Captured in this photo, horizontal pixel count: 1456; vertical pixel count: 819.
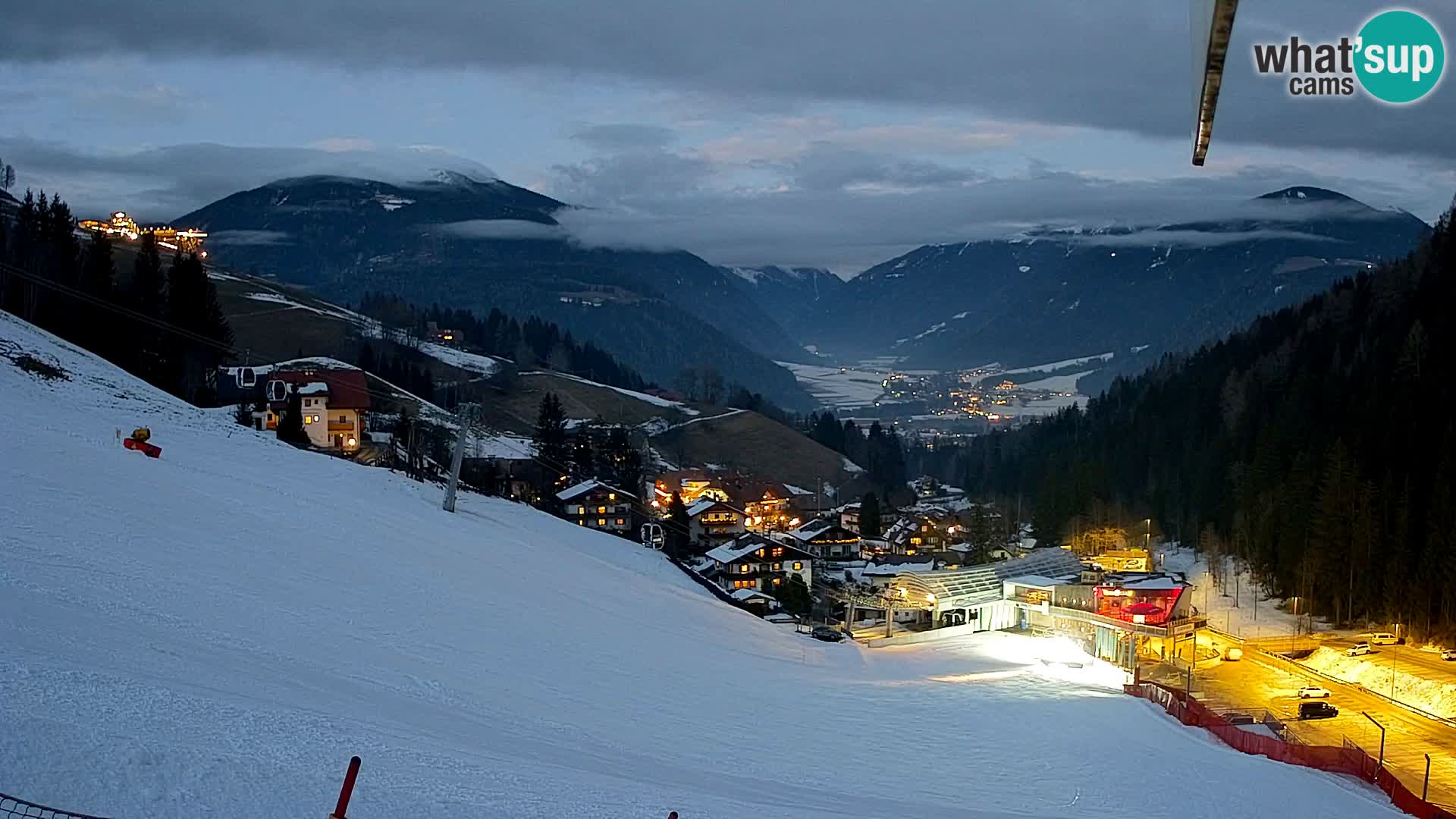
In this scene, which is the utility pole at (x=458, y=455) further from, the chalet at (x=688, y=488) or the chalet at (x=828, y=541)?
the chalet at (x=688, y=488)

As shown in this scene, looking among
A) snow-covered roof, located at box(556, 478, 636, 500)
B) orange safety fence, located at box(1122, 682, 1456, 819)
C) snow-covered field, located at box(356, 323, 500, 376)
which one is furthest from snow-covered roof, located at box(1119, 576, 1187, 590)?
snow-covered field, located at box(356, 323, 500, 376)

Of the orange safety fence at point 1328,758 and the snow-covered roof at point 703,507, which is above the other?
the orange safety fence at point 1328,758

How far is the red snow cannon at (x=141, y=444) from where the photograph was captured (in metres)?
25.4

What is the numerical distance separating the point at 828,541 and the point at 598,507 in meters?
15.6

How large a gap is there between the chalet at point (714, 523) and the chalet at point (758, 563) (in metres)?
13.0

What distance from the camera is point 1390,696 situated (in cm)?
3447

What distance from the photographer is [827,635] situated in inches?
1462

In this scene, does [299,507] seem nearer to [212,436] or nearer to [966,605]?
[212,436]

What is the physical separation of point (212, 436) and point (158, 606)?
20258mm

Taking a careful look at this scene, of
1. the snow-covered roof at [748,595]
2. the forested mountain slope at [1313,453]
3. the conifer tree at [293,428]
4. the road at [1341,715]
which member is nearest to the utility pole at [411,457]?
the conifer tree at [293,428]

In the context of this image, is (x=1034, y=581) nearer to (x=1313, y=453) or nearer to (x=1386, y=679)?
(x=1386, y=679)

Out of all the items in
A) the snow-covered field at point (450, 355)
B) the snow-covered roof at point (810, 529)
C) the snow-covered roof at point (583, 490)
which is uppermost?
the snow-covered field at point (450, 355)

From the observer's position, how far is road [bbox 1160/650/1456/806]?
2602 cm

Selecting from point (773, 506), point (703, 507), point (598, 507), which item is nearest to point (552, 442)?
point (703, 507)
